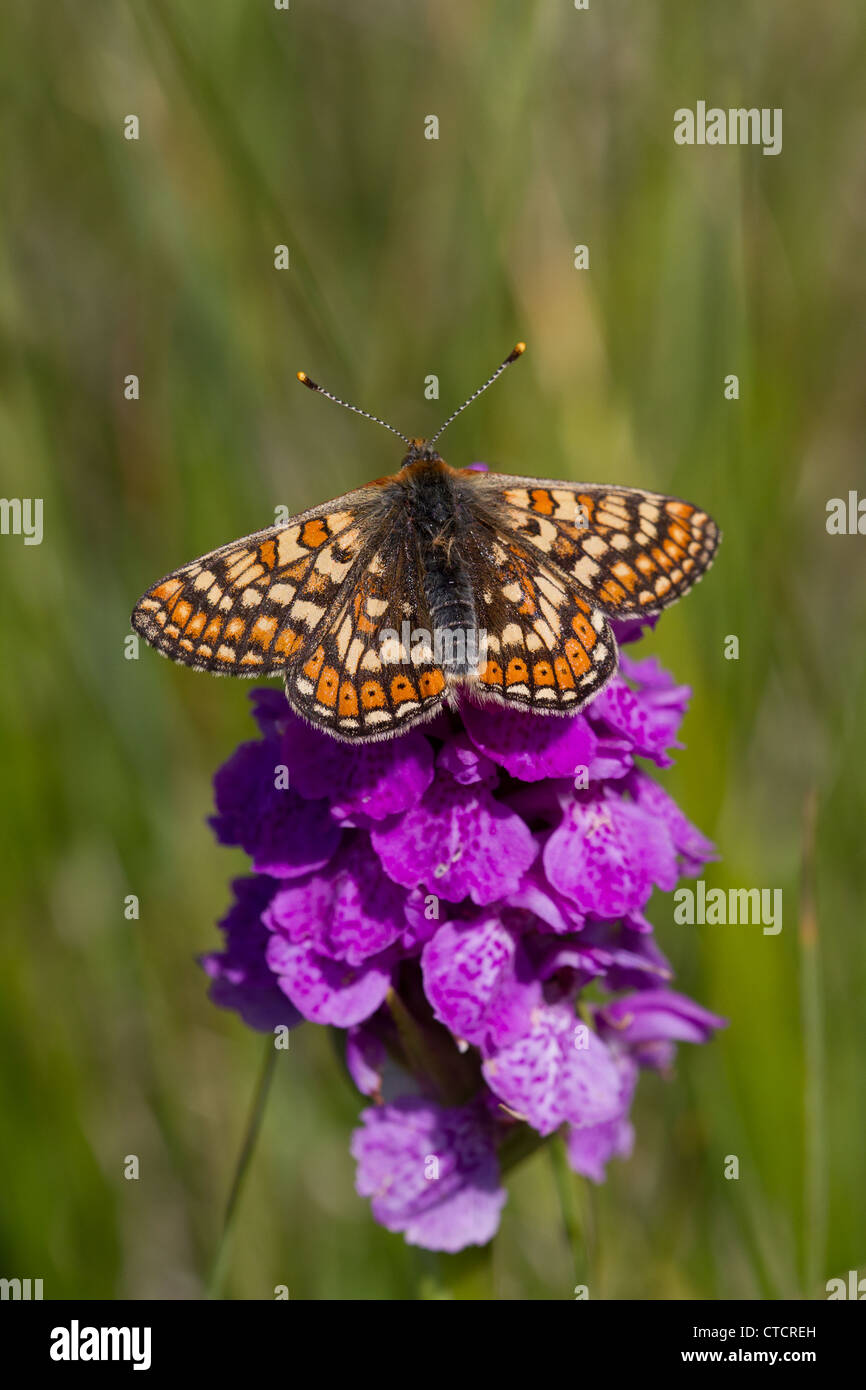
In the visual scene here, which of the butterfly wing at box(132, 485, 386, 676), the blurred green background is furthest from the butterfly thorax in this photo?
the blurred green background

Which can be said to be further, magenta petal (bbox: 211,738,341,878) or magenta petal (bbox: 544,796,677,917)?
magenta petal (bbox: 211,738,341,878)

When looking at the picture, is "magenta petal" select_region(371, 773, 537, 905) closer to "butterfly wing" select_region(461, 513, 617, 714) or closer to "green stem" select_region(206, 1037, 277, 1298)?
"butterfly wing" select_region(461, 513, 617, 714)

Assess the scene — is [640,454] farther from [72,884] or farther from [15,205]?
[15,205]

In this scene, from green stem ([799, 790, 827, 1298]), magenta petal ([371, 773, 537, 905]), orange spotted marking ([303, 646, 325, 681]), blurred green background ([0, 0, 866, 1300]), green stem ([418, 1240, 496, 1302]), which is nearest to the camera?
magenta petal ([371, 773, 537, 905])

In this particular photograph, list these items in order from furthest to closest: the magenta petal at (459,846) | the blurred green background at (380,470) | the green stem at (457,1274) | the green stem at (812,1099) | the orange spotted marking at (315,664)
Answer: the blurred green background at (380,470) → the green stem at (812,1099) → the green stem at (457,1274) → the orange spotted marking at (315,664) → the magenta petal at (459,846)

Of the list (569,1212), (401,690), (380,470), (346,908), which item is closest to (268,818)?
(346,908)

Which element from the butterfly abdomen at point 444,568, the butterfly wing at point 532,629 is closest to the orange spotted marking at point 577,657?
the butterfly wing at point 532,629

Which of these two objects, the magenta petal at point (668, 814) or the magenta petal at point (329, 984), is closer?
the magenta petal at point (329, 984)

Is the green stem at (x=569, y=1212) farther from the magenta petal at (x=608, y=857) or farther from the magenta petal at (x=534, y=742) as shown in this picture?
the magenta petal at (x=534, y=742)
